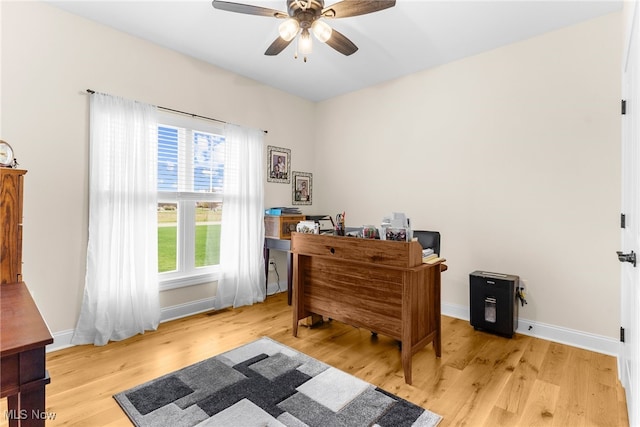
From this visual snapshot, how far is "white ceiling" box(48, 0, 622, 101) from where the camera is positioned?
98.7 inches

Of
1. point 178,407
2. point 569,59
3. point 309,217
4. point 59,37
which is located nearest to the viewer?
point 178,407

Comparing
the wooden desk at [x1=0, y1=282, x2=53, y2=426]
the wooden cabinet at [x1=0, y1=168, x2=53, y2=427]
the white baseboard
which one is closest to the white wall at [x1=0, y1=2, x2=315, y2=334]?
the wooden cabinet at [x1=0, y1=168, x2=53, y2=427]

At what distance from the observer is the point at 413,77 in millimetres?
3717

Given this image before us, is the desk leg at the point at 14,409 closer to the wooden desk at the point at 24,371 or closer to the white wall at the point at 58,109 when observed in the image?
the wooden desk at the point at 24,371

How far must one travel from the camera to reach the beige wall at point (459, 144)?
250 centimetres

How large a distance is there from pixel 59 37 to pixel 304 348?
10.5 feet

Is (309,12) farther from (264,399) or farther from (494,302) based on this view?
(494,302)

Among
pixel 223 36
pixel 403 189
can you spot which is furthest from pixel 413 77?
pixel 223 36

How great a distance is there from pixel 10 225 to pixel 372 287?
224 cm

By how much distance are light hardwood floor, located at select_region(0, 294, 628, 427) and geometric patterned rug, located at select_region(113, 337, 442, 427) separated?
12 centimetres

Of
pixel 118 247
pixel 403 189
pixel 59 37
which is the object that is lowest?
pixel 118 247

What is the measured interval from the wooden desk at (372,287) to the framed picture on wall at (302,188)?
1764 millimetres

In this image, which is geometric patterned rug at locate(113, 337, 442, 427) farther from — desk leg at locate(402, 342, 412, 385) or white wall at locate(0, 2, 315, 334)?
white wall at locate(0, 2, 315, 334)

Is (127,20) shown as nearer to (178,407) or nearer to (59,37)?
(59,37)
